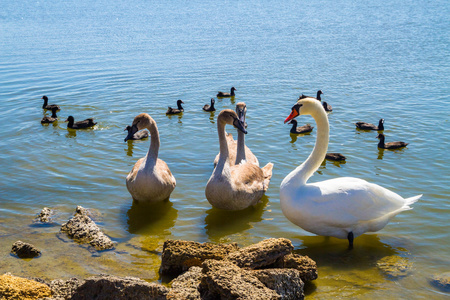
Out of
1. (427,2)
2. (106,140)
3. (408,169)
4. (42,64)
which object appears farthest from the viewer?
(427,2)

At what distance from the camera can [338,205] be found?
7199 mm

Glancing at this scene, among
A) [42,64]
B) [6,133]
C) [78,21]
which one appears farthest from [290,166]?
[78,21]

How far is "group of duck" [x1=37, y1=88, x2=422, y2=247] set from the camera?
7.25m

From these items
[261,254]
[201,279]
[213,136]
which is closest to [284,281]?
[261,254]

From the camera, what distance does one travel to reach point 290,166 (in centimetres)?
1130

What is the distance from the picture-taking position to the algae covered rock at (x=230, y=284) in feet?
17.0

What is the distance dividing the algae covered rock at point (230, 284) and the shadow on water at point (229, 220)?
7.73ft

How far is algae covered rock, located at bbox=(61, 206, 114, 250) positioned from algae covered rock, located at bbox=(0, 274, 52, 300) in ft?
5.29

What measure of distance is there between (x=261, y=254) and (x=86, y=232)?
119 inches

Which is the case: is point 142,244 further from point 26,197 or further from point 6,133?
point 6,133

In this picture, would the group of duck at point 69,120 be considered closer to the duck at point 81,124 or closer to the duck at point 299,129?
the duck at point 81,124

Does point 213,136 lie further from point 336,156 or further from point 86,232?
point 86,232

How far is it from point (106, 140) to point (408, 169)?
7.99 m

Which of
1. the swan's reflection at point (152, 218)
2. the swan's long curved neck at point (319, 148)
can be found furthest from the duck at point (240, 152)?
the swan's long curved neck at point (319, 148)
